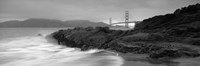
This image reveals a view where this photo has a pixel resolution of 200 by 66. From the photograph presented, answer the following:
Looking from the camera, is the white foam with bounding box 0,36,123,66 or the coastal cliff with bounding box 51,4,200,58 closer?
the white foam with bounding box 0,36,123,66

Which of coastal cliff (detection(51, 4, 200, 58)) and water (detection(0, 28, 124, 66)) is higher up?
coastal cliff (detection(51, 4, 200, 58))

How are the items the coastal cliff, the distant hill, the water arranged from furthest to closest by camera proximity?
the distant hill, the coastal cliff, the water

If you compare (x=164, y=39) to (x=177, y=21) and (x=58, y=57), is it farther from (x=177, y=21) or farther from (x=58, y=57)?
(x=58, y=57)

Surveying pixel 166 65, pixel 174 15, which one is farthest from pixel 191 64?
pixel 174 15

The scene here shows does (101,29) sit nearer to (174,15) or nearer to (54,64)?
(174,15)

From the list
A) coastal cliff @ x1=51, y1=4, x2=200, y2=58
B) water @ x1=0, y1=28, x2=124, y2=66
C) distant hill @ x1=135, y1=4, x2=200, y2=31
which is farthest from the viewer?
distant hill @ x1=135, y1=4, x2=200, y2=31

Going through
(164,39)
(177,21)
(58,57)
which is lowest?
(58,57)

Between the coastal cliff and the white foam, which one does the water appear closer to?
the white foam

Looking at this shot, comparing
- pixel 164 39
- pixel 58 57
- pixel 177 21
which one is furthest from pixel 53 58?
pixel 177 21

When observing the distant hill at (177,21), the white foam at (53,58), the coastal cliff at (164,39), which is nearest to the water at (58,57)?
the white foam at (53,58)

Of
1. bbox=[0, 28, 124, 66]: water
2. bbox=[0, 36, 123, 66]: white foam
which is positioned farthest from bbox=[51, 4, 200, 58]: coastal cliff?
bbox=[0, 36, 123, 66]: white foam

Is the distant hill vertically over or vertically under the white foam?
over

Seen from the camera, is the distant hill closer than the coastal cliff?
No
